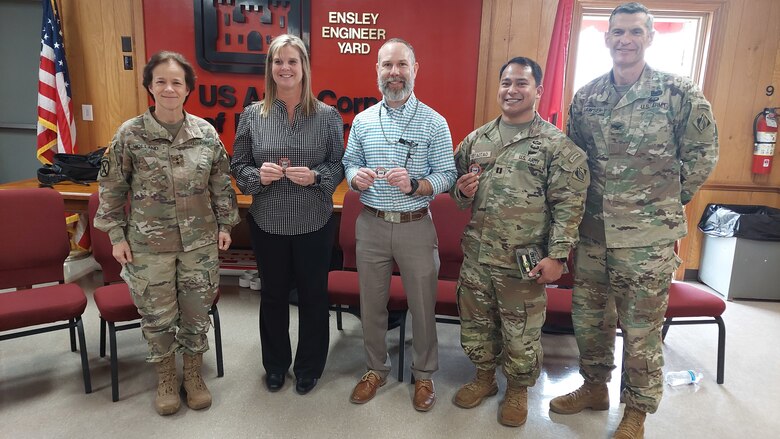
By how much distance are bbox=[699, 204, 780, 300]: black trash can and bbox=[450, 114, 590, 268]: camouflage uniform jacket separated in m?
2.78

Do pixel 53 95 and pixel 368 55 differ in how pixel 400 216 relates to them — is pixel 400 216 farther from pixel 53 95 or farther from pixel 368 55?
pixel 53 95

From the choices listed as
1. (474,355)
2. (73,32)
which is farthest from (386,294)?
(73,32)

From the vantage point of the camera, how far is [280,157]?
7.05 feet

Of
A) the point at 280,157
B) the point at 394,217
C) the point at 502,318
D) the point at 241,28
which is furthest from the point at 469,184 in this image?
the point at 241,28

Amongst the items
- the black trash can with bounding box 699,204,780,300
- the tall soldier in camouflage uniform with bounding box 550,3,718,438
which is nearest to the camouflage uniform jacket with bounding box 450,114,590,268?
the tall soldier in camouflage uniform with bounding box 550,3,718,438

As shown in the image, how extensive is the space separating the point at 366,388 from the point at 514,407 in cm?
72

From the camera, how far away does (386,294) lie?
91.0 inches

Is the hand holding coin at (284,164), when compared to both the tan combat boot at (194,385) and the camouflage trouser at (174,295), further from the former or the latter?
the tan combat boot at (194,385)

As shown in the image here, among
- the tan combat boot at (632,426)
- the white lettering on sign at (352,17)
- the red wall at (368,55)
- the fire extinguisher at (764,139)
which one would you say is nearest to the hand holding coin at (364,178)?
the tan combat boot at (632,426)

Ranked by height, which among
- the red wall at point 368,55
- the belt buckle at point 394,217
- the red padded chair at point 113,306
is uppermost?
the red wall at point 368,55

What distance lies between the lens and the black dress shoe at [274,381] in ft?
7.86

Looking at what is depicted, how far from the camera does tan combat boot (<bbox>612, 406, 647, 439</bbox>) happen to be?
6.68ft

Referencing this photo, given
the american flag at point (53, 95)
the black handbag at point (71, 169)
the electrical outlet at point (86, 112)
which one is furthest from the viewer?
the electrical outlet at point (86, 112)

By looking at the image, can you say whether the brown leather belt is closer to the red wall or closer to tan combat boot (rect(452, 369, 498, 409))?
tan combat boot (rect(452, 369, 498, 409))
